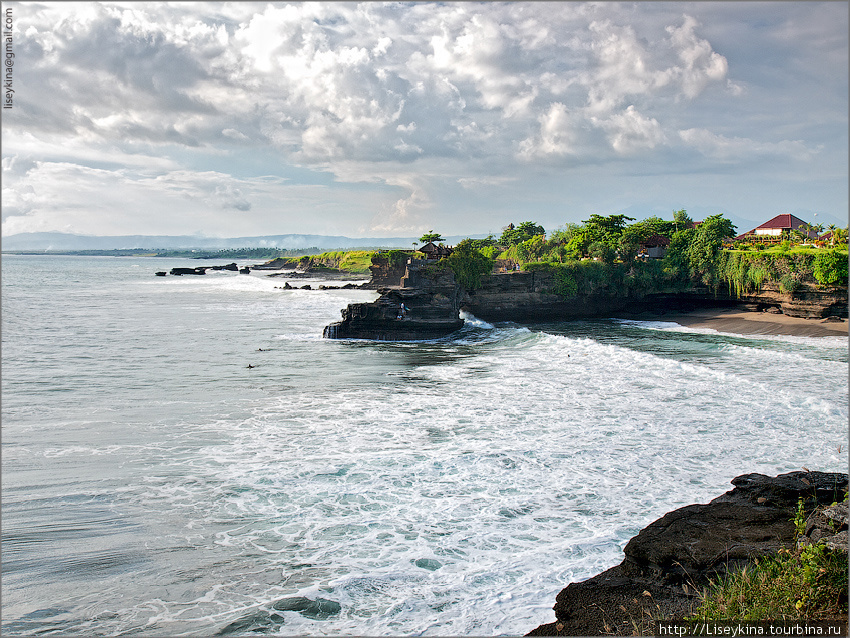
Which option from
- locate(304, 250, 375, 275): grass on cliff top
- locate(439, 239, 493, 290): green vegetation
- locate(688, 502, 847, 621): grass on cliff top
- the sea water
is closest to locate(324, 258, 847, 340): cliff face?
locate(439, 239, 493, 290): green vegetation

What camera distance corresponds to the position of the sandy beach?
31.3 m

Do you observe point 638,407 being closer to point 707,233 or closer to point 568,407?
point 568,407

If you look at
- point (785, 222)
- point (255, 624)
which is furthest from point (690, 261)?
point (255, 624)

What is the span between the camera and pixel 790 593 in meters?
5.29

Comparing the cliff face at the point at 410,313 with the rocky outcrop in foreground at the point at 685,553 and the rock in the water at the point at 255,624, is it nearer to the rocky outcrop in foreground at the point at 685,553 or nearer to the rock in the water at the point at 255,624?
the rocky outcrop in foreground at the point at 685,553

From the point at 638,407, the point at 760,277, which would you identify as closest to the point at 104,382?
the point at 638,407

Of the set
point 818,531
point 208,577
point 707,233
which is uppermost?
point 707,233

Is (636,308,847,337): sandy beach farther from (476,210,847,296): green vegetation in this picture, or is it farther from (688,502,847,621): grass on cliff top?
(688,502,847,621): grass on cliff top

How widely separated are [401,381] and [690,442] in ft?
35.1

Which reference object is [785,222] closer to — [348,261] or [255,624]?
[255,624]

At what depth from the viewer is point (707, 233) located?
1634 inches

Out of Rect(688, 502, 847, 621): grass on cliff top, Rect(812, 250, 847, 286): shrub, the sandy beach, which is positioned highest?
Rect(812, 250, 847, 286): shrub

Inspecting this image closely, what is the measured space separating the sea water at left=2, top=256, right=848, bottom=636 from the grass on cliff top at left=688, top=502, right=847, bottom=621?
84.4 inches

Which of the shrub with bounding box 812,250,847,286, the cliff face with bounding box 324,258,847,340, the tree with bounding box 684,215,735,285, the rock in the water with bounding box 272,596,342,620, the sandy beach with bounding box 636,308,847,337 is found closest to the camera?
the rock in the water with bounding box 272,596,342,620
